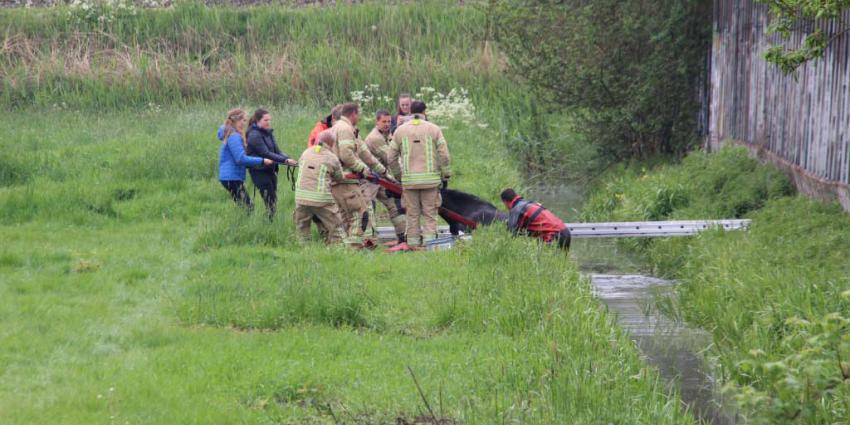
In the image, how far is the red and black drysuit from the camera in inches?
531

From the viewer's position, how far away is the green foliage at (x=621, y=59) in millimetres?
21703

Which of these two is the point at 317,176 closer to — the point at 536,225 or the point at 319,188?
the point at 319,188

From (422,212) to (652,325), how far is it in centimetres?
405

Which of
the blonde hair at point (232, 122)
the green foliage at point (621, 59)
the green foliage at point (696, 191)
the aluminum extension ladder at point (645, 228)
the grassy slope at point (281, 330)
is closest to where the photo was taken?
the grassy slope at point (281, 330)

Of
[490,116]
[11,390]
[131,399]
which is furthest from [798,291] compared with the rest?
[490,116]

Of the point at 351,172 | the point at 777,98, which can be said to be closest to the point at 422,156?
the point at 351,172

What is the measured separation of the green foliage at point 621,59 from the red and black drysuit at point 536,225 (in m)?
8.68

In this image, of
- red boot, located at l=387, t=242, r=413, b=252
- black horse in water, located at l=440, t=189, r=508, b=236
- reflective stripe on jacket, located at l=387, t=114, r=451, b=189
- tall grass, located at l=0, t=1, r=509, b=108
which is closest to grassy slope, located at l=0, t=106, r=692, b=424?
red boot, located at l=387, t=242, r=413, b=252

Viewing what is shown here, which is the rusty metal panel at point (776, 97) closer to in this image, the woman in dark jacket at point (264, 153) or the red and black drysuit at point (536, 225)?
the red and black drysuit at point (536, 225)

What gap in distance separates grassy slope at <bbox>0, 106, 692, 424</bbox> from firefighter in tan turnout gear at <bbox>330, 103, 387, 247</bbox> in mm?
795

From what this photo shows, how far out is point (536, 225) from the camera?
13516 mm

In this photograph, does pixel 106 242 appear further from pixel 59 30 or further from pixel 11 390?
pixel 59 30

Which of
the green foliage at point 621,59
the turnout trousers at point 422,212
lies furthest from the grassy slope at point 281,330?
the green foliage at point 621,59

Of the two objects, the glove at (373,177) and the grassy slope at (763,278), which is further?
the glove at (373,177)
